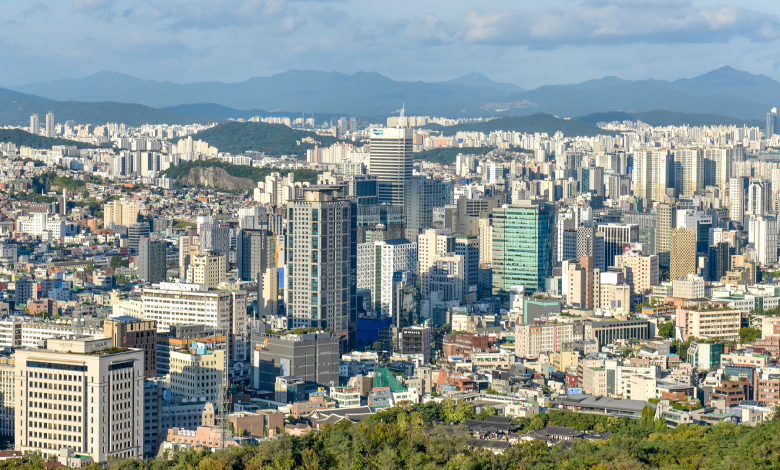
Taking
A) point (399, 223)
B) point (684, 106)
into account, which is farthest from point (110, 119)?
point (399, 223)

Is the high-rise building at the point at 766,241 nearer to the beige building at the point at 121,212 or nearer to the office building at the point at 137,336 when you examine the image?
the beige building at the point at 121,212

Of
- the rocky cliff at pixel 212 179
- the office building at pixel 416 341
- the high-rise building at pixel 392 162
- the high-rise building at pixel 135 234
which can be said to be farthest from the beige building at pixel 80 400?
the rocky cliff at pixel 212 179

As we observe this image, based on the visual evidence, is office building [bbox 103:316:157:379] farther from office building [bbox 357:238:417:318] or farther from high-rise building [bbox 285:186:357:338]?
office building [bbox 357:238:417:318]

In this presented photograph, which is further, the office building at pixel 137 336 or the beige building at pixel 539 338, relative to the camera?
the beige building at pixel 539 338

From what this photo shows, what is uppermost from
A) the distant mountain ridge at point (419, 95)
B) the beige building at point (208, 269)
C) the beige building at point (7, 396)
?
the distant mountain ridge at point (419, 95)

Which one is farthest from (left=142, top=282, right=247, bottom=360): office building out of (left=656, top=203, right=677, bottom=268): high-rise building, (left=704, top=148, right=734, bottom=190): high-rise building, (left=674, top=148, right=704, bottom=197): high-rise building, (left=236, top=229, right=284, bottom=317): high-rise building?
(left=704, top=148, right=734, bottom=190): high-rise building

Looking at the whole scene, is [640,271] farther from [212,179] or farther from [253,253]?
[212,179]
